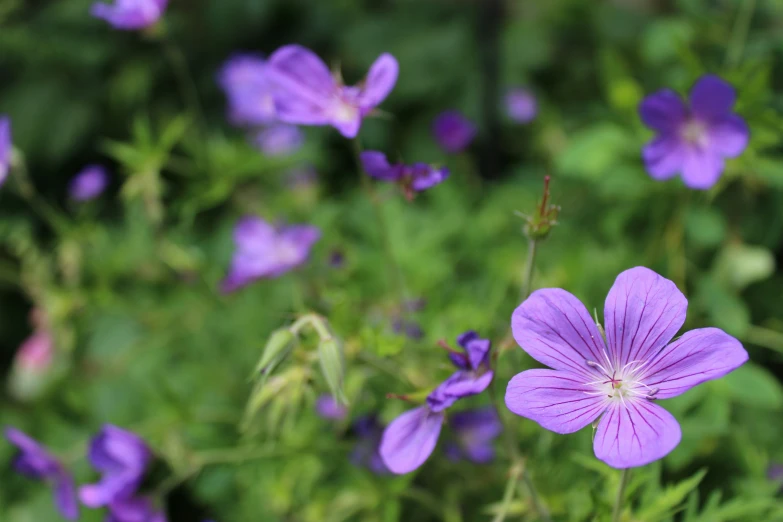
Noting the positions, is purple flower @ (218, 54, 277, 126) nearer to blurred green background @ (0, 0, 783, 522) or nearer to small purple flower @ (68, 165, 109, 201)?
blurred green background @ (0, 0, 783, 522)

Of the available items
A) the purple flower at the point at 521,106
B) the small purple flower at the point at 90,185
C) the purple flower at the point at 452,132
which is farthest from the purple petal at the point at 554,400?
the purple flower at the point at 521,106

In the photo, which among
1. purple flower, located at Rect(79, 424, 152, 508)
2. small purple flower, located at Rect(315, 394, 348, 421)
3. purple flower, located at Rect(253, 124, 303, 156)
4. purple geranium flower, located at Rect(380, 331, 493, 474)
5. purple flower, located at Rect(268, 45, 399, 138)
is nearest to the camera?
purple geranium flower, located at Rect(380, 331, 493, 474)

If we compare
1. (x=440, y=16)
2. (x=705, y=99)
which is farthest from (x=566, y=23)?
(x=705, y=99)

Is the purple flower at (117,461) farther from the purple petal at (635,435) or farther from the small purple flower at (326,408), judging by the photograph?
the purple petal at (635,435)

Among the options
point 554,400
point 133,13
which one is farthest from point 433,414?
point 133,13

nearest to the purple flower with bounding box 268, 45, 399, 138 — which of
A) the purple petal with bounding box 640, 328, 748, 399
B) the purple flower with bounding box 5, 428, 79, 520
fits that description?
the purple petal with bounding box 640, 328, 748, 399

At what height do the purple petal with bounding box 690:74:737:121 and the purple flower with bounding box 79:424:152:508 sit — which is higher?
the purple petal with bounding box 690:74:737:121
